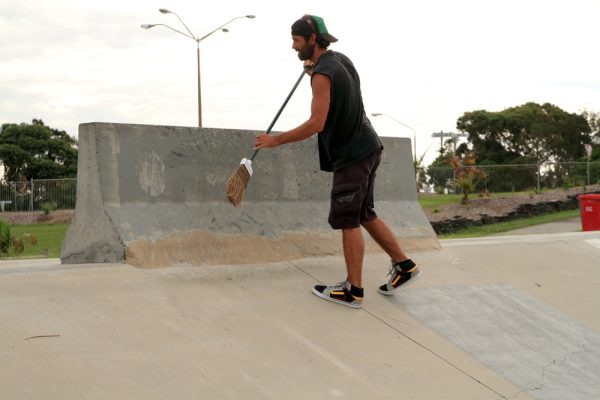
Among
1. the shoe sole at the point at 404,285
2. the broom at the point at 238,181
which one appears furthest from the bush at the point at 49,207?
the shoe sole at the point at 404,285

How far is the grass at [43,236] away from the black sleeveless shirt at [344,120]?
39.9ft

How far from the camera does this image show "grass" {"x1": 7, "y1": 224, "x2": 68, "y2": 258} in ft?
57.5

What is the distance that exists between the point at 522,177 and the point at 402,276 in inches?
1023

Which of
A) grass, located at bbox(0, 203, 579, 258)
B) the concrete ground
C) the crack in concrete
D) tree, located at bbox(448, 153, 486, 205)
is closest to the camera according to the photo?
the concrete ground

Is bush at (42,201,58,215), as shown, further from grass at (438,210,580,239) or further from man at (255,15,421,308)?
man at (255,15,421,308)

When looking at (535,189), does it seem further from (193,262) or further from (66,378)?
(66,378)

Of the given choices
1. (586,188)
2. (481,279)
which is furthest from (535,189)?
(481,279)

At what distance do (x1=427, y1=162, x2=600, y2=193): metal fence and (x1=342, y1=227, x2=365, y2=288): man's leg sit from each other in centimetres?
2452

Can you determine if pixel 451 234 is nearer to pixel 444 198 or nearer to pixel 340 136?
pixel 444 198

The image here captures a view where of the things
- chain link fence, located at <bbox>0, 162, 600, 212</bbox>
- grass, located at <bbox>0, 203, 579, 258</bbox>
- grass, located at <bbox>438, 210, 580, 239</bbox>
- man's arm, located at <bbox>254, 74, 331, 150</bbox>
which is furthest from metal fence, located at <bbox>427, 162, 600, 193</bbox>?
man's arm, located at <bbox>254, 74, 331, 150</bbox>

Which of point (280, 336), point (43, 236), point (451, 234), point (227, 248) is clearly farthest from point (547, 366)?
point (43, 236)

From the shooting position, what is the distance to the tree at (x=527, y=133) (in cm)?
5578

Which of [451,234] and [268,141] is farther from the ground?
[268,141]

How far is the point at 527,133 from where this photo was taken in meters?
58.4
